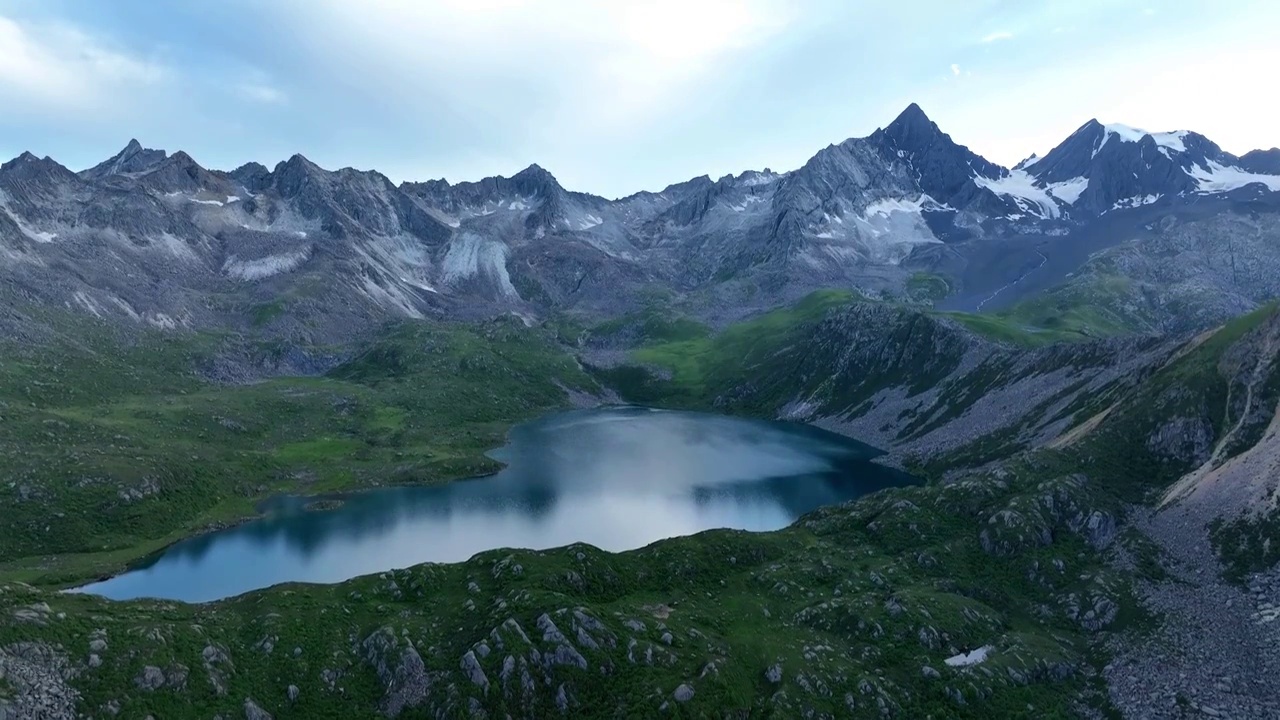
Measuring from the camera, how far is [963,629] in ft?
190

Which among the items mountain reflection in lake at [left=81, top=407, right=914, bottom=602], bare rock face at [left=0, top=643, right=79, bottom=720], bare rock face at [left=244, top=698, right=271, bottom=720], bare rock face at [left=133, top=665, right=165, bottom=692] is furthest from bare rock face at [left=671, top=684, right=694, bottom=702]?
mountain reflection in lake at [left=81, top=407, right=914, bottom=602]

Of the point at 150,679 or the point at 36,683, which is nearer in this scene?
the point at 36,683

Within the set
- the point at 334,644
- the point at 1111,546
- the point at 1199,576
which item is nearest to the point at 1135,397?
the point at 1111,546

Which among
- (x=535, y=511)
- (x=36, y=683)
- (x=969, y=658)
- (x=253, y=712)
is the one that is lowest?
(x=969, y=658)

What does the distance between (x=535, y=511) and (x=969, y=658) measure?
79563mm

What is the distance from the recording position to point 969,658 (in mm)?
54312

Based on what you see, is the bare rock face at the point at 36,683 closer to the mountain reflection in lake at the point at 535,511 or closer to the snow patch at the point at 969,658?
the mountain reflection in lake at the point at 535,511

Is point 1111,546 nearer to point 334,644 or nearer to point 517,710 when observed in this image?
point 517,710

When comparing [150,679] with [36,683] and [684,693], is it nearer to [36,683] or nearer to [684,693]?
[36,683]

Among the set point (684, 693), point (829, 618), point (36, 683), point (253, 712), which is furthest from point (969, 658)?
point (36, 683)

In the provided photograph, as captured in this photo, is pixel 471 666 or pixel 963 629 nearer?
pixel 471 666

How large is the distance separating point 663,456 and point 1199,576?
112m

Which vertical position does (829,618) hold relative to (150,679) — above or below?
below

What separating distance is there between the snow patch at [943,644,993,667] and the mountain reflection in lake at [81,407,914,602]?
52.6 m
